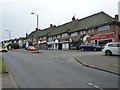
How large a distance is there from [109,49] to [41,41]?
4368 centimetres

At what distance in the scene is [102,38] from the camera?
103 ft

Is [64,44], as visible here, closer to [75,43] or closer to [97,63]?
[75,43]

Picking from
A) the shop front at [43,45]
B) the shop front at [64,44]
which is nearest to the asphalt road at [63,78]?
the shop front at [64,44]

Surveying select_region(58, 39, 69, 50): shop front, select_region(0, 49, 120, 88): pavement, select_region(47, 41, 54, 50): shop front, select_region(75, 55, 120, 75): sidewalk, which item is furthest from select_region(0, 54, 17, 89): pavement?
select_region(47, 41, 54, 50): shop front

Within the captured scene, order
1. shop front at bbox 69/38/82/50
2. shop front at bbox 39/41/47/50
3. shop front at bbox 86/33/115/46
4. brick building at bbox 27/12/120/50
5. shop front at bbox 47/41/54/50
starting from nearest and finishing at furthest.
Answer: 1. shop front at bbox 86/33/115/46
2. brick building at bbox 27/12/120/50
3. shop front at bbox 69/38/82/50
4. shop front at bbox 47/41/54/50
5. shop front at bbox 39/41/47/50

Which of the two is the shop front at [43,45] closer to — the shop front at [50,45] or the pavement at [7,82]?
the shop front at [50,45]

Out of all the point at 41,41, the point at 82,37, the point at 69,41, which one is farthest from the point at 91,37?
the point at 41,41

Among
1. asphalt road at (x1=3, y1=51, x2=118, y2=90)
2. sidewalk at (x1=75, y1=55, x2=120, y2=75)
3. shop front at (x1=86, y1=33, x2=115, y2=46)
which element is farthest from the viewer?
shop front at (x1=86, y1=33, x2=115, y2=46)

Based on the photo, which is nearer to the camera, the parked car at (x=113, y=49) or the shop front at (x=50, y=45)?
the parked car at (x=113, y=49)

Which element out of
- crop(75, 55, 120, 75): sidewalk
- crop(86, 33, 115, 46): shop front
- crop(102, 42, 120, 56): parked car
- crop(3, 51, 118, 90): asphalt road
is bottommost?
crop(3, 51, 118, 90): asphalt road

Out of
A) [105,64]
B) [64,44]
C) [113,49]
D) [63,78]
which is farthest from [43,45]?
[63,78]

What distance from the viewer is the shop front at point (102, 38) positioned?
2922 cm

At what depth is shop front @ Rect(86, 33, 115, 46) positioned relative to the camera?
95.9ft

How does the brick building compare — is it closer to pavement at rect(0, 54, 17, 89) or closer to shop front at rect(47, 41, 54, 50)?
shop front at rect(47, 41, 54, 50)
